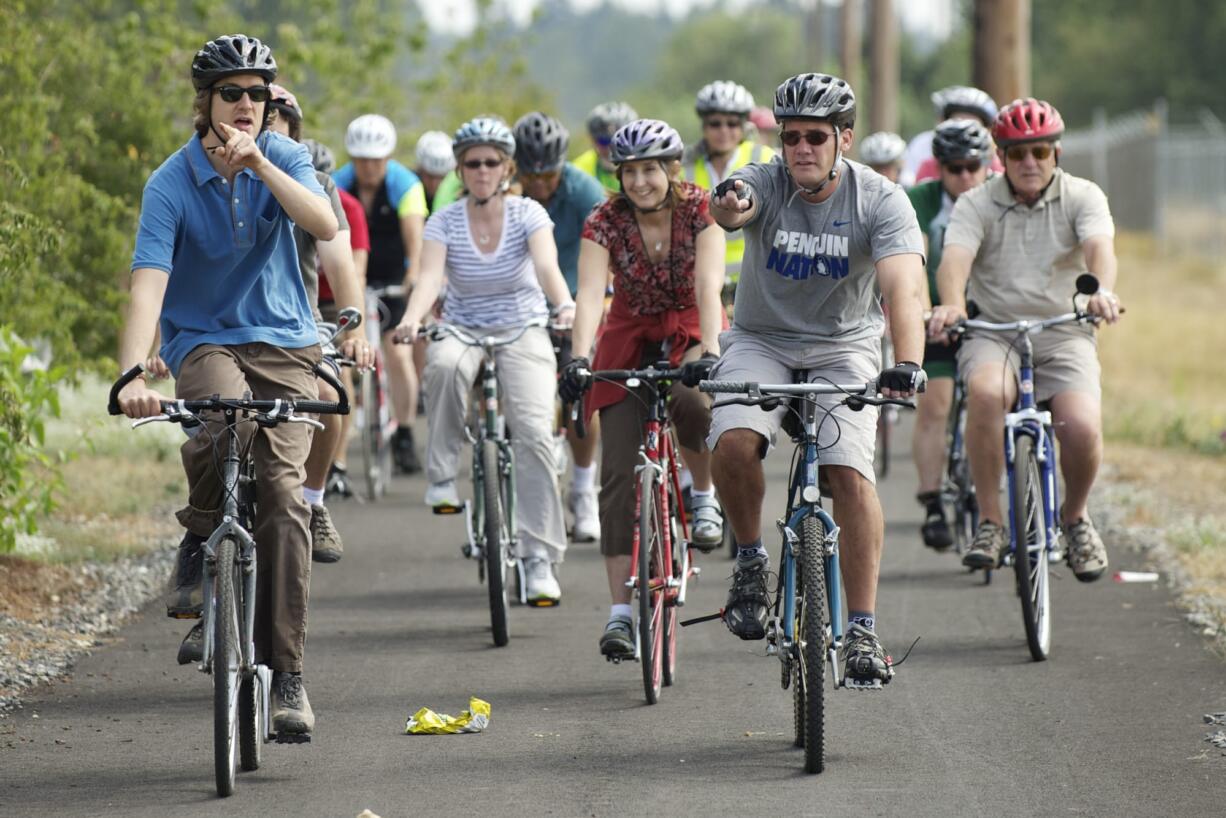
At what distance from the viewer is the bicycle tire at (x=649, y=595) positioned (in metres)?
7.81

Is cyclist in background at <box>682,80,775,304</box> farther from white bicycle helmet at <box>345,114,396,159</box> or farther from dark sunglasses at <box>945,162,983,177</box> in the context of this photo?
white bicycle helmet at <box>345,114,396,159</box>

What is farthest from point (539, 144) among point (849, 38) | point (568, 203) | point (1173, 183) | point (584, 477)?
point (849, 38)

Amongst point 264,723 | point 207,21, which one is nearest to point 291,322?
point 264,723

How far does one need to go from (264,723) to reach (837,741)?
199 centimetres

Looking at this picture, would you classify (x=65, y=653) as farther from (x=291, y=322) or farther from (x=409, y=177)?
(x=409, y=177)

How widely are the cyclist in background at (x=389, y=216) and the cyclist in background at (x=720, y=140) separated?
1865 mm

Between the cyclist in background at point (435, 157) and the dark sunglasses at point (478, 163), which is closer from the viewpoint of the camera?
the dark sunglasses at point (478, 163)

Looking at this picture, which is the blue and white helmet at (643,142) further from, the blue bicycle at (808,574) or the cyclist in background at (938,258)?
the cyclist in background at (938,258)

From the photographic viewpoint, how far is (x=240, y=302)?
22.7 ft

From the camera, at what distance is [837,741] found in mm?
7375

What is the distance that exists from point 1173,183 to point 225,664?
3366 cm

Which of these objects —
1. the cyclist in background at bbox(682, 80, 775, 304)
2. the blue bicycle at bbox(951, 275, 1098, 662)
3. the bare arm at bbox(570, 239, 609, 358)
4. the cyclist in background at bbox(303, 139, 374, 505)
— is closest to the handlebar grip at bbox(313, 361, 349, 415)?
the bare arm at bbox(570, 239, 609, 358)

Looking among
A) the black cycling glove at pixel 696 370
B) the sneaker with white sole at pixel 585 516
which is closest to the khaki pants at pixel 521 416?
the sneaker with white sole at pixel 585 516

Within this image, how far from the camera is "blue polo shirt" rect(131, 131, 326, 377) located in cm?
673
